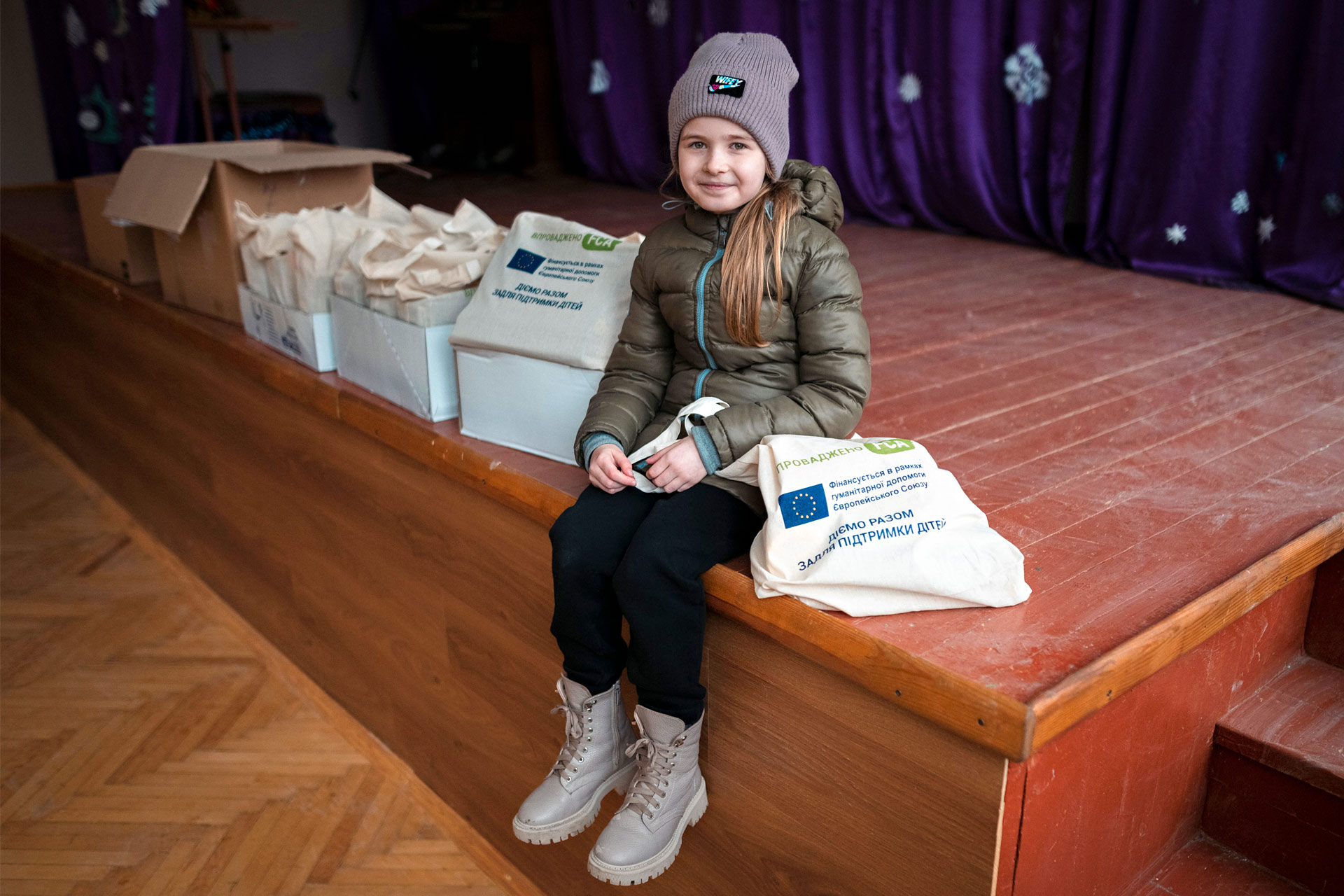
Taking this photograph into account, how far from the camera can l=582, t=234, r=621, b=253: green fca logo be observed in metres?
1.24

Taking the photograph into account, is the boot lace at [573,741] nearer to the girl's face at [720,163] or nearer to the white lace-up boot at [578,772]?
the white lace-up boot at [578,772]

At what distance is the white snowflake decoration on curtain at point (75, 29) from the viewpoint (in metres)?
3.82

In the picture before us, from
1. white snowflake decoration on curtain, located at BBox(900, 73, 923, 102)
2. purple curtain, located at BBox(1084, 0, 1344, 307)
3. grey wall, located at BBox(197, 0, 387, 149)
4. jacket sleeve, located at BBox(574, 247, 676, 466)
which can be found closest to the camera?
jacket sleeve, located at BBox(574, 247, 676, 466)

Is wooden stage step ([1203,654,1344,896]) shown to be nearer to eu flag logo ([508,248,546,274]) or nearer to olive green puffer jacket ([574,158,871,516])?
olive green puffer jacket ([574,158,871,516])

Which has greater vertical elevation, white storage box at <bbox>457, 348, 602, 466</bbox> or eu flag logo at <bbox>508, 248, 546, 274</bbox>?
eu flag logo at <bbox>508, 248, 546, 274</bbox>

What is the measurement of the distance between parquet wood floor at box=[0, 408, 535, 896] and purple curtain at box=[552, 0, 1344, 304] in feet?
5.39

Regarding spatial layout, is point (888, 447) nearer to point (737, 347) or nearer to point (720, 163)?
point (737, 347)

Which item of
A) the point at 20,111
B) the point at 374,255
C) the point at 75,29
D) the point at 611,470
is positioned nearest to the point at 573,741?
the point at 611,470

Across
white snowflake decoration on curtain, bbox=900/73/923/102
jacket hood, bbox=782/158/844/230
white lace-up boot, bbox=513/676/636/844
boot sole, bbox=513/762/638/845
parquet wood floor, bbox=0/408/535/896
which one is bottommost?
parquet wood floor, bbox=0/408/535/896

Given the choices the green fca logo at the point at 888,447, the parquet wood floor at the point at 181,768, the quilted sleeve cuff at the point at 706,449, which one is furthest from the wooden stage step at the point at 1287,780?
the parquet wood floor at the point at 181,768

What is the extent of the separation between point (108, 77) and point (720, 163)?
360cm

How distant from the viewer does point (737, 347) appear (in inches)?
41.9

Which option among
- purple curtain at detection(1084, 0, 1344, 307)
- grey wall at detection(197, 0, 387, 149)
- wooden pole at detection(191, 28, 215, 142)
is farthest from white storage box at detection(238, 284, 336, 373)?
grey wall at detection(197, 0, 387, 149)

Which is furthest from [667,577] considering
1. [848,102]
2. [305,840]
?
[848,102]
